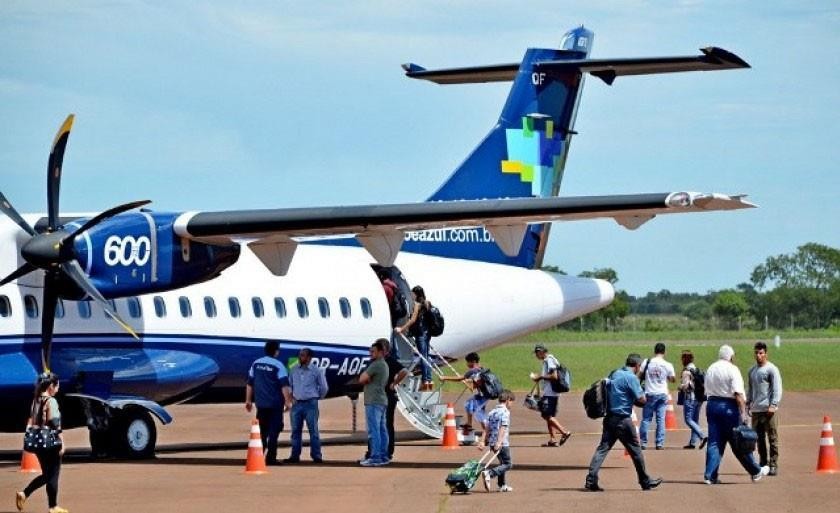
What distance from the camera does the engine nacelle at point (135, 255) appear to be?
19.4 m

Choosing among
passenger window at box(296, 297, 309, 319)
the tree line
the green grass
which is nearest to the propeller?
passenger window at box(296, 297, 309, 319)

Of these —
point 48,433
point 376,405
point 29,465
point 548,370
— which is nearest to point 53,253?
point 29,465

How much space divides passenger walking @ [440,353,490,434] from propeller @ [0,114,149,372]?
4209mm

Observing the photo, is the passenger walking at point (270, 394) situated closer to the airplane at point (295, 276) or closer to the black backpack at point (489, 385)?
the airplane at point (295, 276)

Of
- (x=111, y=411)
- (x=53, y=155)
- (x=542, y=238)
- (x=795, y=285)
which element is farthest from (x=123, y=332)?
(x=795, y=285)

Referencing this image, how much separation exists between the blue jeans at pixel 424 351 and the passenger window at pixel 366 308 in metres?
1.33

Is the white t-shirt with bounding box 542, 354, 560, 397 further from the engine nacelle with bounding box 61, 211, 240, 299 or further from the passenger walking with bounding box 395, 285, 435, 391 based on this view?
the engine nacelle with bounding box 61, 211, 240, 299

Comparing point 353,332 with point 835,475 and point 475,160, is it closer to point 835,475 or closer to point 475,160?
point 475,160

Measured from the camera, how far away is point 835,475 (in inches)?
719

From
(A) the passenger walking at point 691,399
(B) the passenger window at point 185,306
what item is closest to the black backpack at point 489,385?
(A) the passenger walking at point 691,399

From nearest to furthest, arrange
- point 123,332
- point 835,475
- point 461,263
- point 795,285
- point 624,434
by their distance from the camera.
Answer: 1. point 624,434
2. point 835,475
3. point 123,332
4. point 461,263
5. point 795,285

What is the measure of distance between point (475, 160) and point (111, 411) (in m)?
7.89

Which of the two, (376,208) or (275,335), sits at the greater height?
(376,208)

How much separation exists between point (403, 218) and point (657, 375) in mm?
4380
